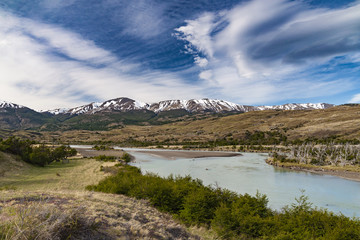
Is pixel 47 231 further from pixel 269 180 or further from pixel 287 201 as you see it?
pixel 269 180

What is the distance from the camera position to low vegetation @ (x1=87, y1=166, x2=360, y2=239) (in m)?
12.2

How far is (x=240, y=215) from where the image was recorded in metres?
14.3

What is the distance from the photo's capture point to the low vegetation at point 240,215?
40.1 feet

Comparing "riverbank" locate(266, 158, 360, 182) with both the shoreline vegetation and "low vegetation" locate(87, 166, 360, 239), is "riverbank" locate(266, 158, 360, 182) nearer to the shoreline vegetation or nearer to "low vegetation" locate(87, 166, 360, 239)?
the shoreline vegetation

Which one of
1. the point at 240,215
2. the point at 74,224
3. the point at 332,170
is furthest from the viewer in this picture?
the point at 332,170

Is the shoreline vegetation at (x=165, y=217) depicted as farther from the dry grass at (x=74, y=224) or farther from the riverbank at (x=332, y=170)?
the riverbank at (x=332, y=170)

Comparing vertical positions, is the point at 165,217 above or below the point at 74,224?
below

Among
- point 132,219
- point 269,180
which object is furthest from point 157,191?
point 269,180

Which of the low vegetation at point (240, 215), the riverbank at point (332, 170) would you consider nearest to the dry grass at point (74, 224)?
the low vegetation at point (240, 215)

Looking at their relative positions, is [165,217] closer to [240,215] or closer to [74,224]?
[240,215]

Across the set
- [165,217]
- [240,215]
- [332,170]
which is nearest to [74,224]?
[165,217]

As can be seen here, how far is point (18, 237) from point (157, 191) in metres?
14.1

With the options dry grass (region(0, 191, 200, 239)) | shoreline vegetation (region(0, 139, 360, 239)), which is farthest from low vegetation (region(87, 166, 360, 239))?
dry grass (region(0, 191, 200, 239))

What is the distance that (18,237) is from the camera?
6.02 m
